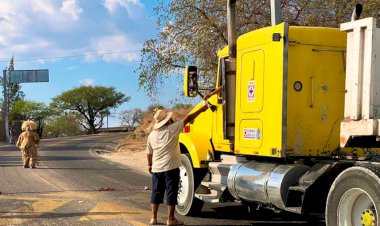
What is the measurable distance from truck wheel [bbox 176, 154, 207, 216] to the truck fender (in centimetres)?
15

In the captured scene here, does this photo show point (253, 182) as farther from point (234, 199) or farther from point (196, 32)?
point (196, 32)

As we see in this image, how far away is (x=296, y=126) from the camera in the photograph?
6.62 m

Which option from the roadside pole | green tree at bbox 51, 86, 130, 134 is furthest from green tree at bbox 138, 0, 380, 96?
green tree at bbox 51, 86, 130, 134

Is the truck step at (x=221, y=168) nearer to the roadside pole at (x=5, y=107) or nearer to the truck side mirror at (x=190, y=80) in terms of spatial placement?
the truck side mirror at (x=190, y=80)

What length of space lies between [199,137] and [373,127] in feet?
12.3

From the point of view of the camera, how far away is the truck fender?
26.8ft

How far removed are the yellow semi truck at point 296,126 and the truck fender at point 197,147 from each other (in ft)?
0.06

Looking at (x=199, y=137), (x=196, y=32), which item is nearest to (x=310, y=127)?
(x=199, y=137)

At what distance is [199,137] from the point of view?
8.54m

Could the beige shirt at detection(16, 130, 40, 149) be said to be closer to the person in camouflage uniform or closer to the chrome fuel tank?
the person in camouflage uniform

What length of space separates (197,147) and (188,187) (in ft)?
2.27

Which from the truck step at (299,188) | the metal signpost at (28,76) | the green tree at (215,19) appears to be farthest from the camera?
the metal signpost at (28,76)

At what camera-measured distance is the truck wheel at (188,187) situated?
324 inches

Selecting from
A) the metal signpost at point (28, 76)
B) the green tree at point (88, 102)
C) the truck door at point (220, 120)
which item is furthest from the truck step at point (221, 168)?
the green tree at point (88, 102)
